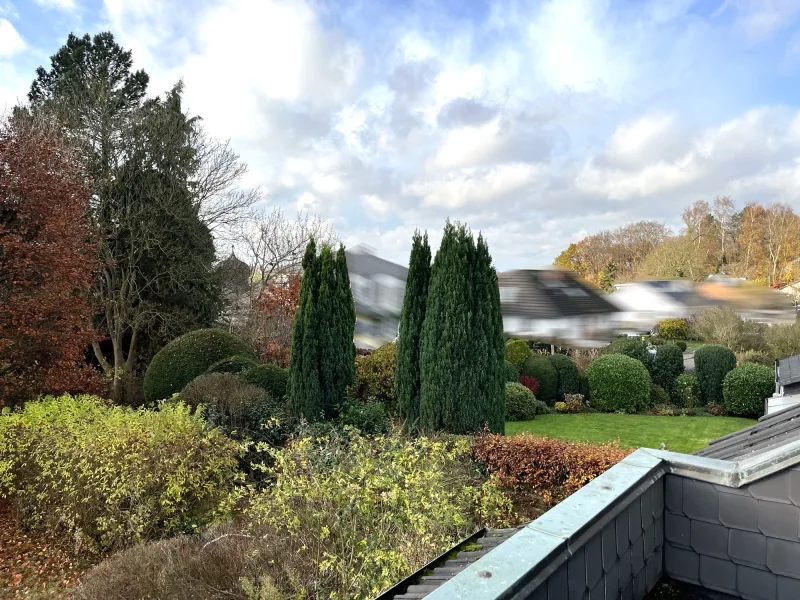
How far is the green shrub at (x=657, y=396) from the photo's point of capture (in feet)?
48.2

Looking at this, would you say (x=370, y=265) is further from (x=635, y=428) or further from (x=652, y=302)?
(x=635, y=428)

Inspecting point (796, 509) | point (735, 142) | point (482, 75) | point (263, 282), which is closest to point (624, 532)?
point (796, 509)

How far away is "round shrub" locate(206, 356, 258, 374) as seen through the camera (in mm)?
9883

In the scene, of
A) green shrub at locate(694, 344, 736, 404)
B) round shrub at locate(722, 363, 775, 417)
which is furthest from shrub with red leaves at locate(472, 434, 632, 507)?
green shrub at locate(694, 344, 736, 404)

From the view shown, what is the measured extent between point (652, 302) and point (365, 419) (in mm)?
6437

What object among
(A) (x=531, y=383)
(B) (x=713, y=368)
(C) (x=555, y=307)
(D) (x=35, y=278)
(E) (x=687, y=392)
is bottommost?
(E) (x=687, y=392)

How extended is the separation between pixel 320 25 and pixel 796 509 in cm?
474

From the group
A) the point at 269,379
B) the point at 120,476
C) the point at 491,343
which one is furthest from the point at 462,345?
the point at 120,476

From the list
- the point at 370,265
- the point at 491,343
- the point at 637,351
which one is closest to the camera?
the point at 370,265

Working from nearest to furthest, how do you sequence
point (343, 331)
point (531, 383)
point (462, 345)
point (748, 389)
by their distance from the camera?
1. point (462, 345)
2. point (343, 331)
3. point (748, 389)
4. point (531, 383)

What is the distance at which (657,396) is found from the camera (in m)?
14.8

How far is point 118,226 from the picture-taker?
47.0 ft

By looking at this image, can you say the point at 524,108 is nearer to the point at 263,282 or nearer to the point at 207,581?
the point at 207,581

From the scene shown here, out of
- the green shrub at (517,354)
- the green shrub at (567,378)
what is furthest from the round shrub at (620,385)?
the green shrub at (517,354)
